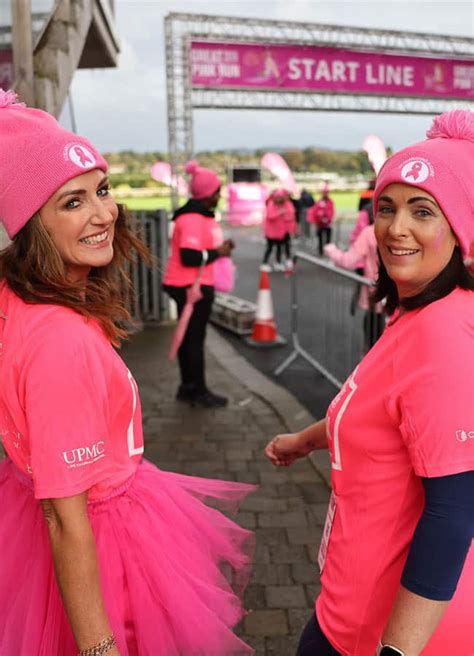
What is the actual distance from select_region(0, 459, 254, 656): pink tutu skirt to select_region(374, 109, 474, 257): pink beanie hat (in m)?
0.96

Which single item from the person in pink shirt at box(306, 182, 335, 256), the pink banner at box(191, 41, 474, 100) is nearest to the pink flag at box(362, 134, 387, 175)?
the person in pink shirt at box(306, 182, 335, 256)

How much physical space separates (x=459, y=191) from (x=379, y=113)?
71.8 ft

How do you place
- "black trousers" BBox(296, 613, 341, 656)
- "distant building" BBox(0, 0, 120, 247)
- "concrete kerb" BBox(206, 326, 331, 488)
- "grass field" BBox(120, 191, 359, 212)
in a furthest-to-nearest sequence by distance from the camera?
"grass field" BBox(120, 191, 359, 212) → "distant building" BBox(0, 0, 120, 247) → "concrete kerb" BBox(206, 326, 331, 488) → "black trousers" BBox(296, 613, 341, 656)

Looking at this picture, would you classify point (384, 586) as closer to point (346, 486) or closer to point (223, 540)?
point (346, 486)

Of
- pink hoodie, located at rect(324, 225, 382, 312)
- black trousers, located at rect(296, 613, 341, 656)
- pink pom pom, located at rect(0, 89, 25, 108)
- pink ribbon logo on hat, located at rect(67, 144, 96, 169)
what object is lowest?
pink hoodie, located at rect(324, 225, 382, 312)

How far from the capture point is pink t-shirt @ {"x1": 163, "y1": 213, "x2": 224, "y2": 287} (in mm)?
5355

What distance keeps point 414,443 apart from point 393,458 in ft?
0.46

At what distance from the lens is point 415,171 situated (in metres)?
1.34

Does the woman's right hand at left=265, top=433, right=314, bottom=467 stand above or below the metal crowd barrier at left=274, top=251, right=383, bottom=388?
above

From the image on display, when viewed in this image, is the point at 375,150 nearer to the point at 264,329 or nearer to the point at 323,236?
the point at 264,329

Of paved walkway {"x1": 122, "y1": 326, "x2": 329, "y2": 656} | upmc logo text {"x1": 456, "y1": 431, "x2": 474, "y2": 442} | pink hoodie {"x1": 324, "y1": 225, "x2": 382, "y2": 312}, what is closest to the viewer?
upmc logo text {"x1": 456, "y1": 431, "x2": 474, "y2": 442}

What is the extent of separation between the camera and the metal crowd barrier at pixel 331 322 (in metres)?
5.91

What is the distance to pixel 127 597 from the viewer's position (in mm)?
1490

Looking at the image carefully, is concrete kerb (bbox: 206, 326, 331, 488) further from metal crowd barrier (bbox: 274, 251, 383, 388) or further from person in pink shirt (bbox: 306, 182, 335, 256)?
person in pink shirt (bbox: 306, 182, 335, 256)
